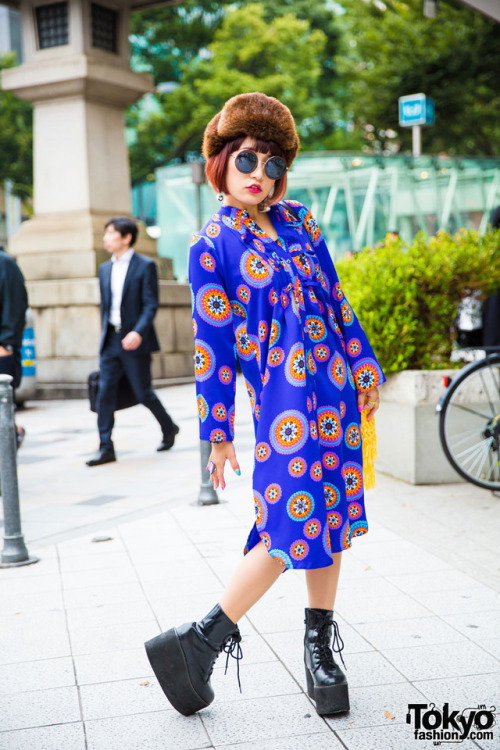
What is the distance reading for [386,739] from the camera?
245 centimetres

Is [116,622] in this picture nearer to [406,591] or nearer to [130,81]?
[406,591]

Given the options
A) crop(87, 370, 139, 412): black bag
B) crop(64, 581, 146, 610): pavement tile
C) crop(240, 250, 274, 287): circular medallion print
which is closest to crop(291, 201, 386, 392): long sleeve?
crop(240, 250, 274, 287): circular medallion print

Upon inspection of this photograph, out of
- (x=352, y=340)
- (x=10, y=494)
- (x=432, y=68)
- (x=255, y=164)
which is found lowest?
(x=10, y=494)

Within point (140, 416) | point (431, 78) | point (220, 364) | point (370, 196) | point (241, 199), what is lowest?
point (140, 416)

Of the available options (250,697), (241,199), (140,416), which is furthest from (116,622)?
(140,416)

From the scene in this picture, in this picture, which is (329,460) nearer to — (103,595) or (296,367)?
(296,367)

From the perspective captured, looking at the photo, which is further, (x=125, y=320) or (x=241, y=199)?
(x=125, y=320)

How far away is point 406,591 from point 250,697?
1.16 m

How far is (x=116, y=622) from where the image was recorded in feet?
11.4

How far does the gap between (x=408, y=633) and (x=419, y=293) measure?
2988 mm

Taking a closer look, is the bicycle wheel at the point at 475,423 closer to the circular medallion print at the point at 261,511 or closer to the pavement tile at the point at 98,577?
the pavement tile at the point at 98,577

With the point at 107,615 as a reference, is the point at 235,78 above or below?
above

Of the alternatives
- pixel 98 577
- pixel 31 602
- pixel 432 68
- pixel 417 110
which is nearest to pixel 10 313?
pixel 98 577

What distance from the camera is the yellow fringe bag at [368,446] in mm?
2896
